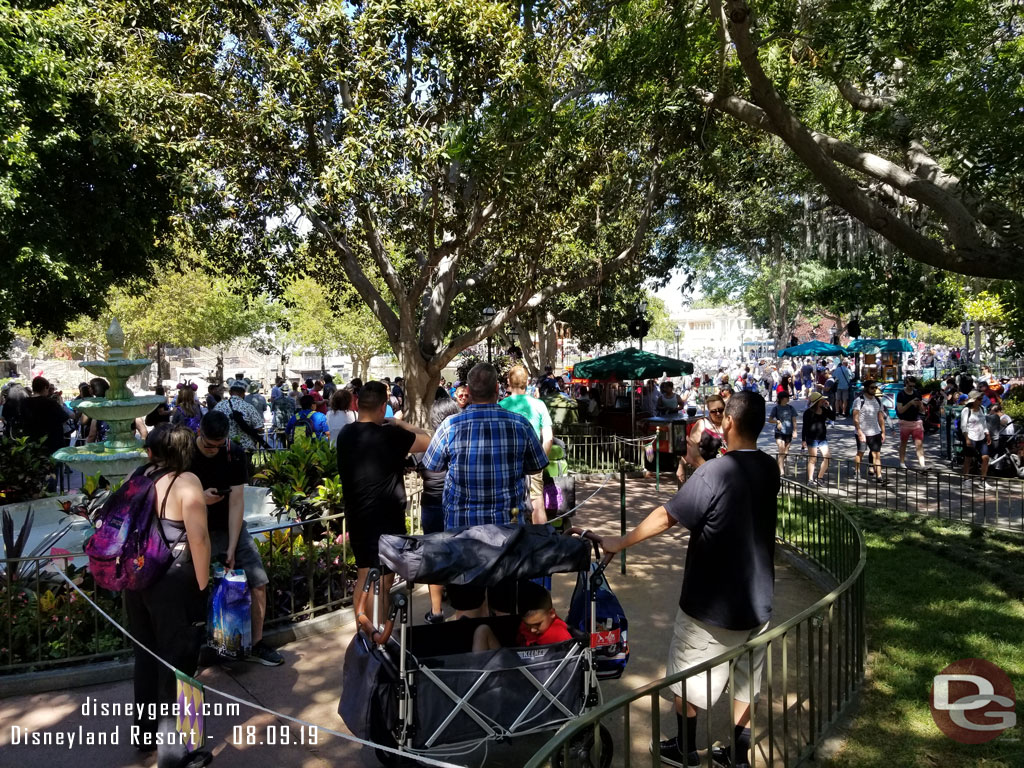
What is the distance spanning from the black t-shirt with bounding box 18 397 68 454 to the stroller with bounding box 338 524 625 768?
32.3ft

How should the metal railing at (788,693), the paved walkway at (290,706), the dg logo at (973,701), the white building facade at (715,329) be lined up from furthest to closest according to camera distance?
1. the white building facade at (715,329)
2. the dg logo at (973,701)
3. the paved walkway at (290,706)
4. the metal railing at (788,693)

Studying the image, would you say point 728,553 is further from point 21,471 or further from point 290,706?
point 21,471

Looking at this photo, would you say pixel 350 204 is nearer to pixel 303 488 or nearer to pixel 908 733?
pixel 303 488

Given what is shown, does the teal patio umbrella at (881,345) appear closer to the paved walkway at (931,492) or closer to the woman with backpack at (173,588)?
the paved walkway at (931,492)

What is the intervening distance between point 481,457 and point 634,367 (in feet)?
38.7

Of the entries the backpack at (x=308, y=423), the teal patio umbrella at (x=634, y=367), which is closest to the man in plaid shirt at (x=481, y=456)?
the backpack at (x=308, y=423)

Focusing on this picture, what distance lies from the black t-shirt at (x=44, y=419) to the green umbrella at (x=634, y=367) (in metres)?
9.97

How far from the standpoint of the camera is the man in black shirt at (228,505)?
15.4 ft

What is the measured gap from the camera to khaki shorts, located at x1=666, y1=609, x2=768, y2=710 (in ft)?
11.4

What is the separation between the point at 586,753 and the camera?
317cm

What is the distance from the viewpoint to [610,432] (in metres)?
17.0

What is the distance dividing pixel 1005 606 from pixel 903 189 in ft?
12.2

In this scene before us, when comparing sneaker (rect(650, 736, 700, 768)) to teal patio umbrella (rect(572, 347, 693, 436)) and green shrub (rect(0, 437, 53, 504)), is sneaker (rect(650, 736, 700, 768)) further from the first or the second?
teal patio umbrella (rect(572, 347, 693, 436))

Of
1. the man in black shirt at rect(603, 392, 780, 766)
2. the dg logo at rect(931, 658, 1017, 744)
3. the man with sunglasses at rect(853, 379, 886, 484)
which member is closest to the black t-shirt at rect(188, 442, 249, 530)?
the man in black shirt at rect(603, 392, 780, 766)
